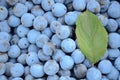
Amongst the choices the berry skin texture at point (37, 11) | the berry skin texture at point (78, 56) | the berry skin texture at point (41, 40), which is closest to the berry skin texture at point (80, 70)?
the berry skin texture at point (78, 56)

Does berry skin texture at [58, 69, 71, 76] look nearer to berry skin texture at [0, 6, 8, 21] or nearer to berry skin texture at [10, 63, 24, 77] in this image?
berry skin texture at [10, 63, 24, 77]

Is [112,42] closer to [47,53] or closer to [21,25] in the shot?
[47,53]

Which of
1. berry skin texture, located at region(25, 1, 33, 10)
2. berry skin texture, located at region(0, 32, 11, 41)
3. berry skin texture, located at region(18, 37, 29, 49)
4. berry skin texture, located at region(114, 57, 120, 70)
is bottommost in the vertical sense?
berry skin texture, located at region(114, 57, 120, 70)

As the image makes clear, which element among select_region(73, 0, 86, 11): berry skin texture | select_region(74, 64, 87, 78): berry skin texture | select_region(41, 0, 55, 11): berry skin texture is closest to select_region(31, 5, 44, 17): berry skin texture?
select_region(41, 0, 55, 11): berry skin texture

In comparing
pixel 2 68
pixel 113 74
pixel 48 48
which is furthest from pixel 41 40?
pixel 113 74

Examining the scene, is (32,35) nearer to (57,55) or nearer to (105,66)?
(57,55)

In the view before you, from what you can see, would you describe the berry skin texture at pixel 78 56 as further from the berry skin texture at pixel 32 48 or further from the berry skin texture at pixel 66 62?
the berry skin texture at pixel 32 48
